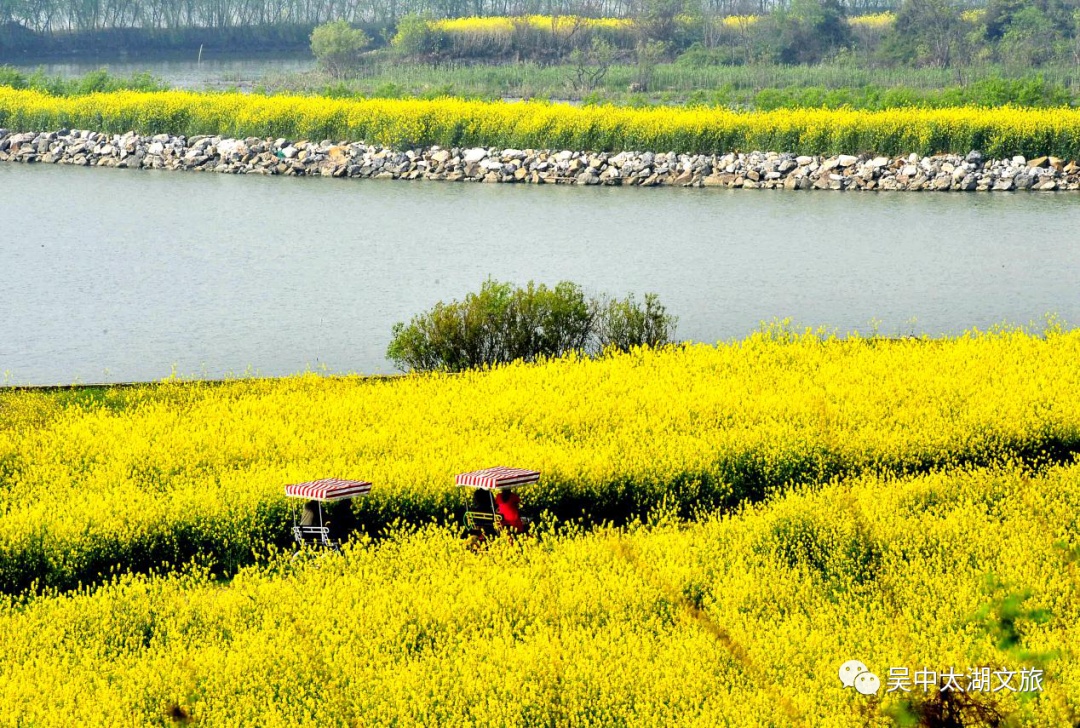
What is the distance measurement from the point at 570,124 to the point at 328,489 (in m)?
31.9

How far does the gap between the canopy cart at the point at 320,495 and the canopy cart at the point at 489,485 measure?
920 mm

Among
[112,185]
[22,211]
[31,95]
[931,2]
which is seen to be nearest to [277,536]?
[22,211]

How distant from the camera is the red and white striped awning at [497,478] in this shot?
12.5 metres

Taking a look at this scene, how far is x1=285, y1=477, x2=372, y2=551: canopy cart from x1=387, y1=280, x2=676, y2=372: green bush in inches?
274

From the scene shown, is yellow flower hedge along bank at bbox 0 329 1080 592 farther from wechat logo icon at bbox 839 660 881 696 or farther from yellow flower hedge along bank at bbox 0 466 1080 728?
wechat logo icon at bbox 839 660 881 696

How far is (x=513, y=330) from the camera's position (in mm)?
20344

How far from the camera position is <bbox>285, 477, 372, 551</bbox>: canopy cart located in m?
12.4

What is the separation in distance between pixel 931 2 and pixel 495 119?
32.0m

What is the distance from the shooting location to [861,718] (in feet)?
29.2

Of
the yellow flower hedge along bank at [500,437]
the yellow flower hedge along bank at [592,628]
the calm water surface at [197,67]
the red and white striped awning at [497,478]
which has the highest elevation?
the red and white striped awning at [497,478]

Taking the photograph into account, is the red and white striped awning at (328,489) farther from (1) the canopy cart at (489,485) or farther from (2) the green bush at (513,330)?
(2) the green bush at (513,330)

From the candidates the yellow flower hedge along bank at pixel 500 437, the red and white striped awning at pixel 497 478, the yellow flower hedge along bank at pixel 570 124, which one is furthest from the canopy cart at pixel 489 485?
the yellow flower hedge along bank at pixel 570 124

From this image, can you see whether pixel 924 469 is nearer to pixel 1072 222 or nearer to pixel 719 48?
pixel 1072 222

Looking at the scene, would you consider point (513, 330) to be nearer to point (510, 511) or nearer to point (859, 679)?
point (510, 511)
